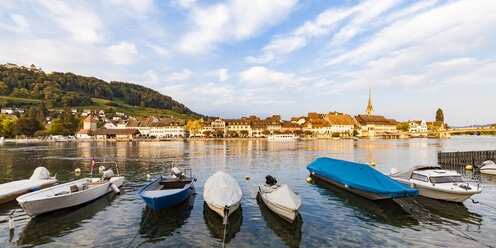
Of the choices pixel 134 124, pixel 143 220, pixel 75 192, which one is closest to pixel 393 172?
pixel 143 220

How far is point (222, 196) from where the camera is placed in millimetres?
16312

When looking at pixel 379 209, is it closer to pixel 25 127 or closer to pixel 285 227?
pixel 285 227

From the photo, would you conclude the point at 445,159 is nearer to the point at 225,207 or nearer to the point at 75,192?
the point at 225,207

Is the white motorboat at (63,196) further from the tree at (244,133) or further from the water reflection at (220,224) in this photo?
the tree at (244,133)

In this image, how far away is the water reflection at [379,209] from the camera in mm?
16500

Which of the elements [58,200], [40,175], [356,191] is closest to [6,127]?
[40,175]

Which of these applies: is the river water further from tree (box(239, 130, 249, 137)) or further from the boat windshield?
tree (box(239, 130, 249, 137))

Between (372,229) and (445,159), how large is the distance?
118ft

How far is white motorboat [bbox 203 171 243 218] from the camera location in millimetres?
15641

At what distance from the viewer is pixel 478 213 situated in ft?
58.2

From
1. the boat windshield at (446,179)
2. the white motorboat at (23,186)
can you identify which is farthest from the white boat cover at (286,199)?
the white motorboat at (23,186)

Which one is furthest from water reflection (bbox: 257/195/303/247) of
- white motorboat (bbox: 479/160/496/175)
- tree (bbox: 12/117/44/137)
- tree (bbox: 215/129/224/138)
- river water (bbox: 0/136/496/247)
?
tree (bbox: 12/117/44/137)

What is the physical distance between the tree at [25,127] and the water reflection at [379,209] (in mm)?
189062

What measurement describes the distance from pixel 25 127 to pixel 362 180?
194m
